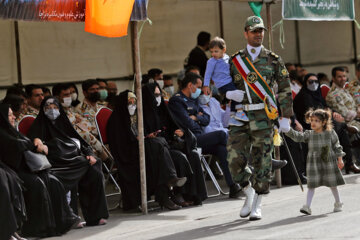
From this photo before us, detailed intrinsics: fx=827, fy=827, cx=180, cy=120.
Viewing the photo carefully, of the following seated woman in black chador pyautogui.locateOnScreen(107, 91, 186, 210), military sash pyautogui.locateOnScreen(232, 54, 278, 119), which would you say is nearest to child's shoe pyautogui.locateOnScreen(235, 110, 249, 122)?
military sash pyautogui.locateOnScreen(232, 54, 278, 119)

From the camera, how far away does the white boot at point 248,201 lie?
28.2ft

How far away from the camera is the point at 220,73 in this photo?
31.2 feet

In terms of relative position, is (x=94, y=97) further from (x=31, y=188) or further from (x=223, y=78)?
(x=31, y=188)

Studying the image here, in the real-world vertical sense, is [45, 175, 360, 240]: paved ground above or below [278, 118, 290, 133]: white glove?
below

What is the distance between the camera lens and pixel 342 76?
13367 millimetres

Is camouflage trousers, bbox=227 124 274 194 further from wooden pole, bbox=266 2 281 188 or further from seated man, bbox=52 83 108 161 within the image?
wooden pole, bbox=266 2 281 188

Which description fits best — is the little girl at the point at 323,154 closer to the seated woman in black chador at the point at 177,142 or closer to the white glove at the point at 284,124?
the white glove at the point at 284,124

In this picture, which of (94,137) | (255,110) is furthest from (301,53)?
(255,110)

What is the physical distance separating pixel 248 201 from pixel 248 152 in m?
0.51

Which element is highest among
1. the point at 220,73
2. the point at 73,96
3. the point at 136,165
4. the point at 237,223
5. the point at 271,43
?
the point at 271,43

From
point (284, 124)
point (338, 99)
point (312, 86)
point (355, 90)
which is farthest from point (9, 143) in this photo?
point (355, 90)

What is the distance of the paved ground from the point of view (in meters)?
7.64

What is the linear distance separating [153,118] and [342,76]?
4.53 metres

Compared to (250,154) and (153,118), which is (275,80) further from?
(153,118)
